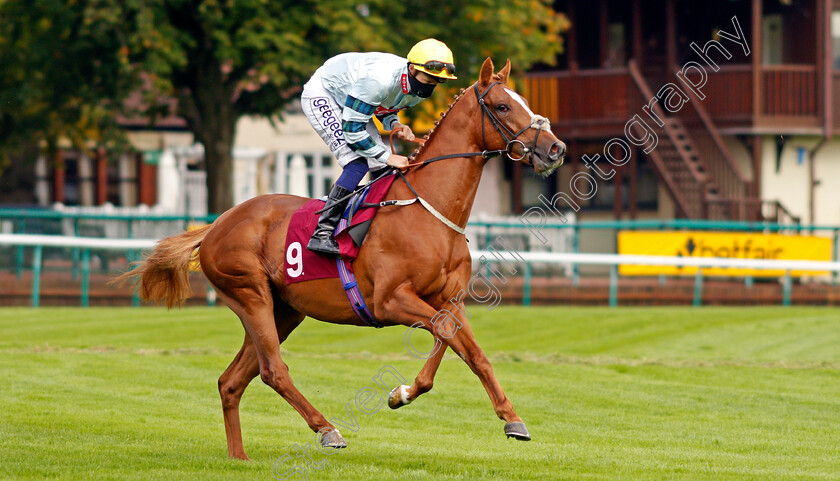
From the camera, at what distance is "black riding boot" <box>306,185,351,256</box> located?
7.17 metres

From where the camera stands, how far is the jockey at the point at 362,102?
273 inches

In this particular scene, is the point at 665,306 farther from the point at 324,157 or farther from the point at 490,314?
the point at 324,157

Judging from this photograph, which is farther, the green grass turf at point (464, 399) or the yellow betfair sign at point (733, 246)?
the yellow betfair sign at point (733, 246)

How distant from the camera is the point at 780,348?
1342 cm

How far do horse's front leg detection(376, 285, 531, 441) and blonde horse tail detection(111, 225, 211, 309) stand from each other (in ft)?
5.42

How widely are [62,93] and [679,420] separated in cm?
1411

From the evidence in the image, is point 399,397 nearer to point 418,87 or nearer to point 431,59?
point 418,87

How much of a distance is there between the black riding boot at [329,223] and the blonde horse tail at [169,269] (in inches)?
43.3

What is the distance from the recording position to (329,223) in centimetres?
721

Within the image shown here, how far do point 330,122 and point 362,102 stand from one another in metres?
0.36

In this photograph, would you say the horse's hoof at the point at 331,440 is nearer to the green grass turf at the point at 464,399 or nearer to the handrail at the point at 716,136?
the green grass turf at the point at 464,399

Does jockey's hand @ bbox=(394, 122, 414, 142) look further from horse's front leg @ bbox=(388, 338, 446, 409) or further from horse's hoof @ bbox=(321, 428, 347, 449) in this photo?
horse's hoof @ bbox=(321, 428, 347, 449)

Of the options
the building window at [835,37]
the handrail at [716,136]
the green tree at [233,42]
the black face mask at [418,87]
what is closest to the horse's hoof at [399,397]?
the black face mask at [418,87]

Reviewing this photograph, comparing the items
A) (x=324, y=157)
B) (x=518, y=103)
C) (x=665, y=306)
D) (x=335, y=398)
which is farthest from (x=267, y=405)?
(x=324, y=157)
